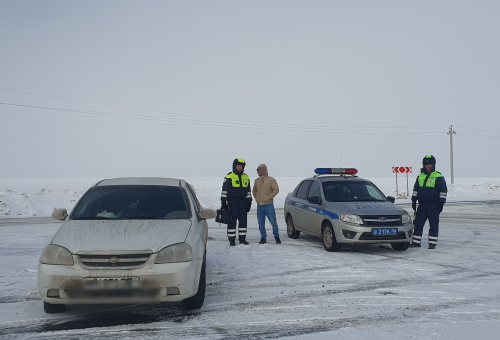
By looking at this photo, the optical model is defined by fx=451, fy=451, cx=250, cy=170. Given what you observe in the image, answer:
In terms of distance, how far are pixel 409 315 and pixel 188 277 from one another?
254cm

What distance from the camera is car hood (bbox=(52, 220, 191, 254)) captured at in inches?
190

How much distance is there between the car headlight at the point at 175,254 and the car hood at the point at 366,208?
16.5 feet

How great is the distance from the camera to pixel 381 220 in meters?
9.16

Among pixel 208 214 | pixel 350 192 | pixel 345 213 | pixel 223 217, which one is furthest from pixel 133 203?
pixel 350 192

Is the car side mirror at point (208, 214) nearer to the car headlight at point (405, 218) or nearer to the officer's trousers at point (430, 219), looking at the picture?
the car headlight at point (405, 218)

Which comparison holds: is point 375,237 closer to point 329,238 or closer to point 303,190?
point 329,238

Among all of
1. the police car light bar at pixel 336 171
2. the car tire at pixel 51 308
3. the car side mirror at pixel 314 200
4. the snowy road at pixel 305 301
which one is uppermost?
the police car light bar at pixel 336 171

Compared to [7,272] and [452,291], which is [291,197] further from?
[7,272]

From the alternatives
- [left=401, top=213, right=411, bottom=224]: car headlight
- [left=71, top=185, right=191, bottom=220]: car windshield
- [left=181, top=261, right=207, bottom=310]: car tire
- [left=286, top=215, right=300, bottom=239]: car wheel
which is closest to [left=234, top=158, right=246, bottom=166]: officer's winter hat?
[left=286, top=215, right=300, bottom=239]: car wheel

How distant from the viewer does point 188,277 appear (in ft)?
16.1

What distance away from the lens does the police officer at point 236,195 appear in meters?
10.4

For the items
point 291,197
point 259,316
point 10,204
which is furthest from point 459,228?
point 10,204

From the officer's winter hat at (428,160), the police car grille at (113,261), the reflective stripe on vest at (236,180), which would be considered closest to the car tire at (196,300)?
the police car grille at (113,261)

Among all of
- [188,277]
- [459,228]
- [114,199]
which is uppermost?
[114,199]
